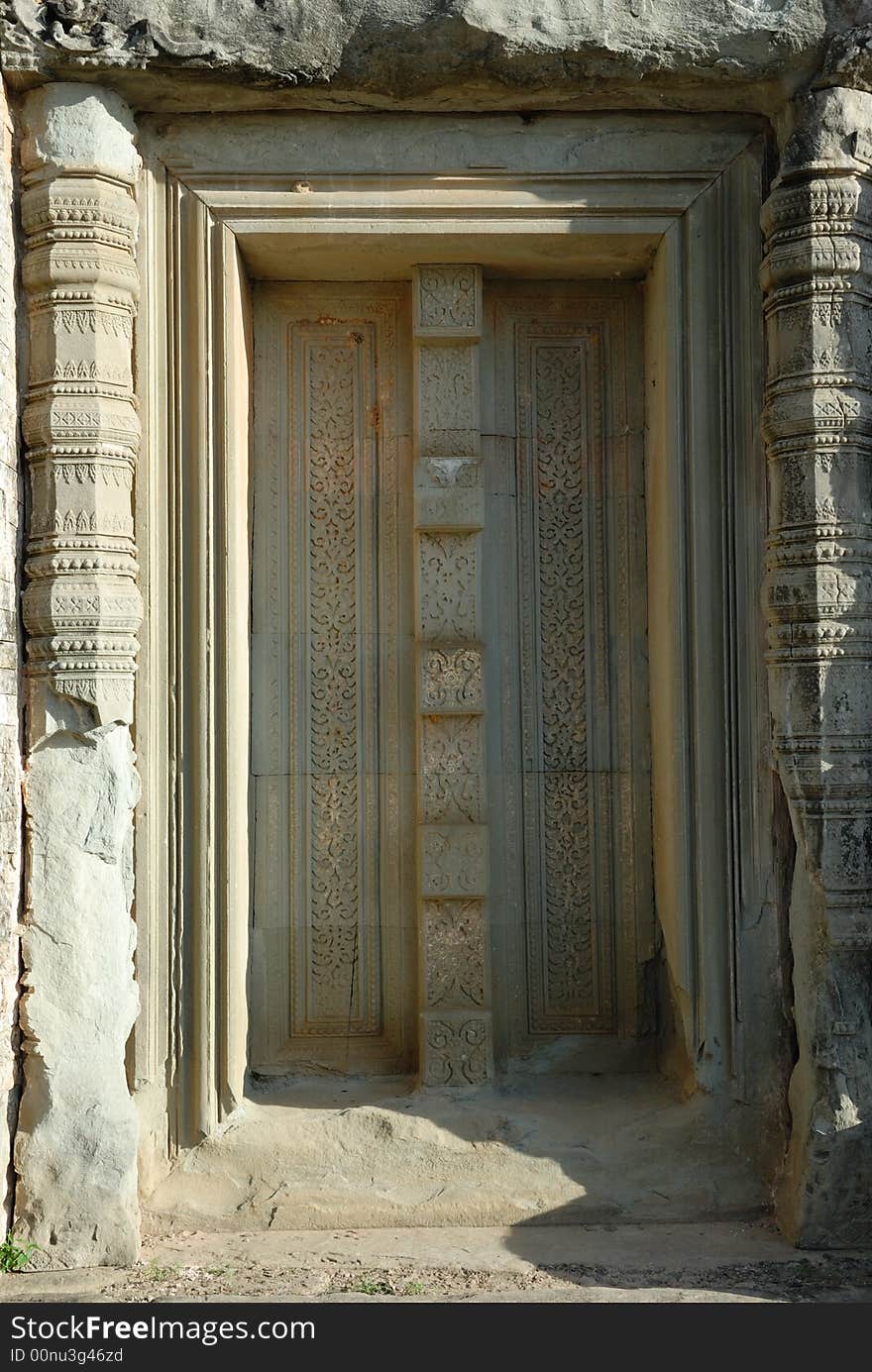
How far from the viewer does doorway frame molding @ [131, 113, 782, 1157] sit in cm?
493

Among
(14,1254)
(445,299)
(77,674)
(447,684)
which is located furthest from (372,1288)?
(445,299)

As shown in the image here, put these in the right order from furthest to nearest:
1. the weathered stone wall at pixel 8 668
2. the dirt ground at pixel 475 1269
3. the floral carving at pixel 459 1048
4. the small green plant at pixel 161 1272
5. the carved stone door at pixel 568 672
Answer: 1. the carved stone door at pixel 568 672
2. the floral carving at pixel 459 1048
3. the weathered stone wall at pixel 8 668
4. the small green plant at pixel 161 1272
5. the dirt ground at pixel 475 1269

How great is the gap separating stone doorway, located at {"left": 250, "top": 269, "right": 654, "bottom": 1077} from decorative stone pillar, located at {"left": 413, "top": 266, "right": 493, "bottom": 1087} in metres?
0.03

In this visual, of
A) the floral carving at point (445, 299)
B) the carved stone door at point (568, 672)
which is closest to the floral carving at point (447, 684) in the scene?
the carved stone door at point (568, 672)

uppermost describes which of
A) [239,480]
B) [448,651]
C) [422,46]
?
[422,46]

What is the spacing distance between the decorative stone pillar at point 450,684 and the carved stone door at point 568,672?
0.18 m

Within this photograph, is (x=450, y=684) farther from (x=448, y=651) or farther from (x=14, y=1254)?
(x=14, y=1254)

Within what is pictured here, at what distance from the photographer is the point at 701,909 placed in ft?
16.4

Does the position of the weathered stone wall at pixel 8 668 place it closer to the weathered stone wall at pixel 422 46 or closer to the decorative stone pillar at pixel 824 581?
the weathered stone wall at pixel 422 46

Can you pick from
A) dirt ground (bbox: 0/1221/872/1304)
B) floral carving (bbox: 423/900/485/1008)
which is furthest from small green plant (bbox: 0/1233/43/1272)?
floral carving (bbox: 423/900/485/1008)

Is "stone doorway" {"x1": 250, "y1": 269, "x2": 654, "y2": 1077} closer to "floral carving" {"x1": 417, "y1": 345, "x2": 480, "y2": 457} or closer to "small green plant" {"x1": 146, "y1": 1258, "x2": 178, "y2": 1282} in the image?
"floral carving" {"x1": 417, "y1": 345, "x2": 480, "y2": 457}

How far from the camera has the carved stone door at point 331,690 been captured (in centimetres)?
533

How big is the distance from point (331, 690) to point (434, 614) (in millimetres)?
515

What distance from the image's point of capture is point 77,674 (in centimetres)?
A: 469
